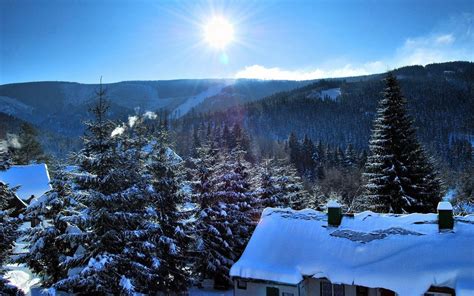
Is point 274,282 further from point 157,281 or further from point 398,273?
point 157,281

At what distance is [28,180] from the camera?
43.7 m

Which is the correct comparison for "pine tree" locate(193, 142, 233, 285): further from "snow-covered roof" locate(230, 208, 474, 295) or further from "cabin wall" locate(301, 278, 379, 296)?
"cabin wall" locate(301, 278, 379, 296)

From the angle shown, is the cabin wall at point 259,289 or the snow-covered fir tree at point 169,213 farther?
the snow-covered fir tree at point 169,213

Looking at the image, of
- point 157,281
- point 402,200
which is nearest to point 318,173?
point 402,200

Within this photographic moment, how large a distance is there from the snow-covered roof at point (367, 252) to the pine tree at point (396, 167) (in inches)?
248

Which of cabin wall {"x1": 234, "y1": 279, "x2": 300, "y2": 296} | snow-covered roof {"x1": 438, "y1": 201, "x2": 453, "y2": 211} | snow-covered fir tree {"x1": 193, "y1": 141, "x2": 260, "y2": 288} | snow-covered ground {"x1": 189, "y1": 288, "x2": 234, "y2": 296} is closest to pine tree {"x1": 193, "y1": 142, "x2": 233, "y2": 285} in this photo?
snow-covered fir tree {"x1": 193, "y1": 141, "x2": 260, "y2": 288}

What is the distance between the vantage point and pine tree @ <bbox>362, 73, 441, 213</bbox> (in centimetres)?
2420

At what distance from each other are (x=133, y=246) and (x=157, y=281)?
166 inches

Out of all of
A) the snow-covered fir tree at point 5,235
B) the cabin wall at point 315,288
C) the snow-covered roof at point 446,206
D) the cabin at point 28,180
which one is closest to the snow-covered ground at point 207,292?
the cabin wall at point 315,288

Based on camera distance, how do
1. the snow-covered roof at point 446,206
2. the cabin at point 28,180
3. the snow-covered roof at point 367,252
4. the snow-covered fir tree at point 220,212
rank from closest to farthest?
the snow-covered roof at point 367,252 → the snow-covered roof at point 446,206 → the snow-covered fir tree at point 220,212 → the cabin at point 28,180

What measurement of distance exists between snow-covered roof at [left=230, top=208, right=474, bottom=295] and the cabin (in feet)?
107

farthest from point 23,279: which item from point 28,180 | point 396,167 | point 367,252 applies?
point 396,167

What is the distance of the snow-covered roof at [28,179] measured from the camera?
42.2m

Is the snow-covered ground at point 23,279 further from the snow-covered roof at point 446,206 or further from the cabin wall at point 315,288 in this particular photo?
the snow-covered roof at point 446,206
